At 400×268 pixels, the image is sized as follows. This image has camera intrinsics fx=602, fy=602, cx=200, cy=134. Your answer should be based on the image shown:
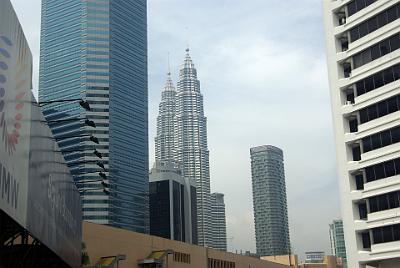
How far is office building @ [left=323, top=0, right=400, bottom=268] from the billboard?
119 ft

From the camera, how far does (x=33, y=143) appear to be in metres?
15.6

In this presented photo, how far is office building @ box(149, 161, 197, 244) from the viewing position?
570 ft

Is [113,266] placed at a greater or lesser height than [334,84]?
lesser

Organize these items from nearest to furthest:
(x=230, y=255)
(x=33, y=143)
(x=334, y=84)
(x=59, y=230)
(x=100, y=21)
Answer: (x=33, y=143) → (x=59, y=230) → (x=334, y=84) → (x=230, y=255) → (x=100, y=21)

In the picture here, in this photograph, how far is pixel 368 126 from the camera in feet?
175

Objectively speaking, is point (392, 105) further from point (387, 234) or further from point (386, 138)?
point (387, 234)

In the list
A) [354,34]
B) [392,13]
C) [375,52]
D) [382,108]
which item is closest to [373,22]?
[392,13]

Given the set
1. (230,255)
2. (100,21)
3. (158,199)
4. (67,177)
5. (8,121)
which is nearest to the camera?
(8,121)

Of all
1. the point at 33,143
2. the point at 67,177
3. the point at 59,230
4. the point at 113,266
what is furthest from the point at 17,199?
the point at 113,266

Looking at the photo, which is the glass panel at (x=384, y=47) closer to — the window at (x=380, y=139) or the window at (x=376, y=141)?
the window at (x=380, y=139)

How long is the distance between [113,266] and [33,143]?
32813 millimetres

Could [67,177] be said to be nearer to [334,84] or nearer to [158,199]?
[334,84]

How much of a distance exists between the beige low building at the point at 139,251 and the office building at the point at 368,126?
54.9 ft

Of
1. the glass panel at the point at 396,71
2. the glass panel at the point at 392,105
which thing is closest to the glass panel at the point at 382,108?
the glass panel at the point at 392,105
